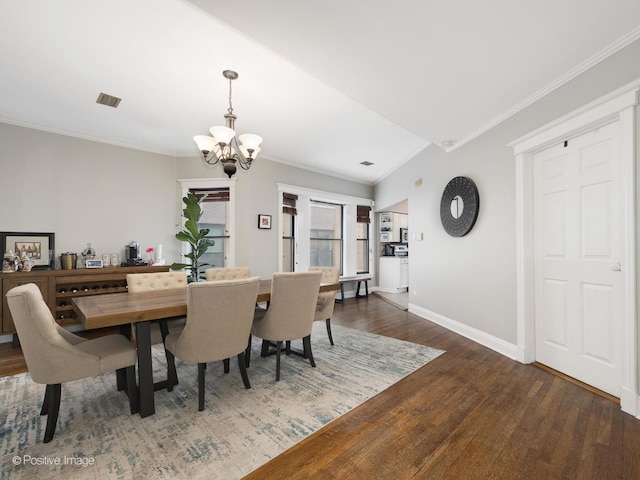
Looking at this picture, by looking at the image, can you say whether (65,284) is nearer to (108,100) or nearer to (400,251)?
(108,100)

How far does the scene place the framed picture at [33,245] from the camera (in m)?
3.54

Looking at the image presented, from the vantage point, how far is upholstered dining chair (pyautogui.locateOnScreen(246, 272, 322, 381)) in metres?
2.42

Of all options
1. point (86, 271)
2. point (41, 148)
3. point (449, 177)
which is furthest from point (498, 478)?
point (41, 148)

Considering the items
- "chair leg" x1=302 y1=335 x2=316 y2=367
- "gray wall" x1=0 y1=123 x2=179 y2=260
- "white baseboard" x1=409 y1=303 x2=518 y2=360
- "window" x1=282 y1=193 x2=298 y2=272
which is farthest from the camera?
"window" x1=282 y1=193 x2=298 y2=272

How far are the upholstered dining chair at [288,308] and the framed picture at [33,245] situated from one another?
3.28 meters

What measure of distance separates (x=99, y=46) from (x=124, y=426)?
2.83 meters

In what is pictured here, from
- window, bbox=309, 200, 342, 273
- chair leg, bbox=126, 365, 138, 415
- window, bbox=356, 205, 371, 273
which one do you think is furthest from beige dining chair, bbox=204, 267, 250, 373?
window, bbox=356, 205, 371, 273

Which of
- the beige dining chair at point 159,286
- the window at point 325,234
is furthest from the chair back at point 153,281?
the window at point 325,234

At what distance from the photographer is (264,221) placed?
510 centimetres

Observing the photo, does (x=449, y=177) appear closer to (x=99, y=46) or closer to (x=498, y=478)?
(x=498, y=478)

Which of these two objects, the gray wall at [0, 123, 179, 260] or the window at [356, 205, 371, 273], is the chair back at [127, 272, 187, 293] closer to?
the gray wall at [0, 123, 179, 260]

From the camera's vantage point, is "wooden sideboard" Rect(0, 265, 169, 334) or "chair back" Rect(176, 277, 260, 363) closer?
"chair back" Rect(176, 277, 260, 363)

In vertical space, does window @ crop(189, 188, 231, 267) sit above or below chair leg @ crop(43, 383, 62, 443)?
above

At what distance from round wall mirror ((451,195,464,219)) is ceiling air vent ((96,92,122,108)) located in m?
4.19
